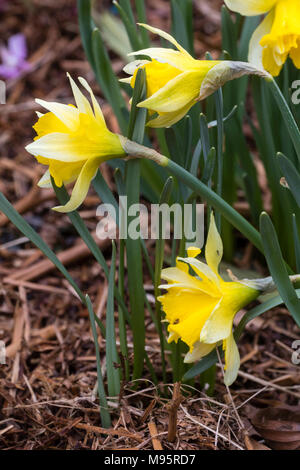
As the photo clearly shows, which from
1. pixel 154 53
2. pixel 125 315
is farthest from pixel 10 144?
pixel 154 53

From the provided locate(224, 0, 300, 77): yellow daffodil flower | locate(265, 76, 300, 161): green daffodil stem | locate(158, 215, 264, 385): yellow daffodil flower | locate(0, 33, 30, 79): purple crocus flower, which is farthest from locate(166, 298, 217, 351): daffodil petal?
locate(0, 33, 30, 79): purple crocus flower

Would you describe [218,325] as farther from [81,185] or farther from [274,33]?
[274,33]

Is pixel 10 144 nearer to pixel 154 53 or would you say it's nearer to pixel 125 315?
pixel 125 315

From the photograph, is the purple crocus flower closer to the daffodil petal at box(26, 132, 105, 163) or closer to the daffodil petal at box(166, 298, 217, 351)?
the daffodil petal at box(26, 132, 105, 163)

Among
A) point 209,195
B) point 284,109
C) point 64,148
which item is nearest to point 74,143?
point 64,148

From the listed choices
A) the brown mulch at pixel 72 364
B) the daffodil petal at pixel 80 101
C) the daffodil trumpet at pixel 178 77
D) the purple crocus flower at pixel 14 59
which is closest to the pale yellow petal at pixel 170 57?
the daffodil trumpet at pixel 178 77

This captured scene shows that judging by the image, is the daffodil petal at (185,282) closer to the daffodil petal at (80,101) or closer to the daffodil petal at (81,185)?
the daffodil petal at (81,185)
